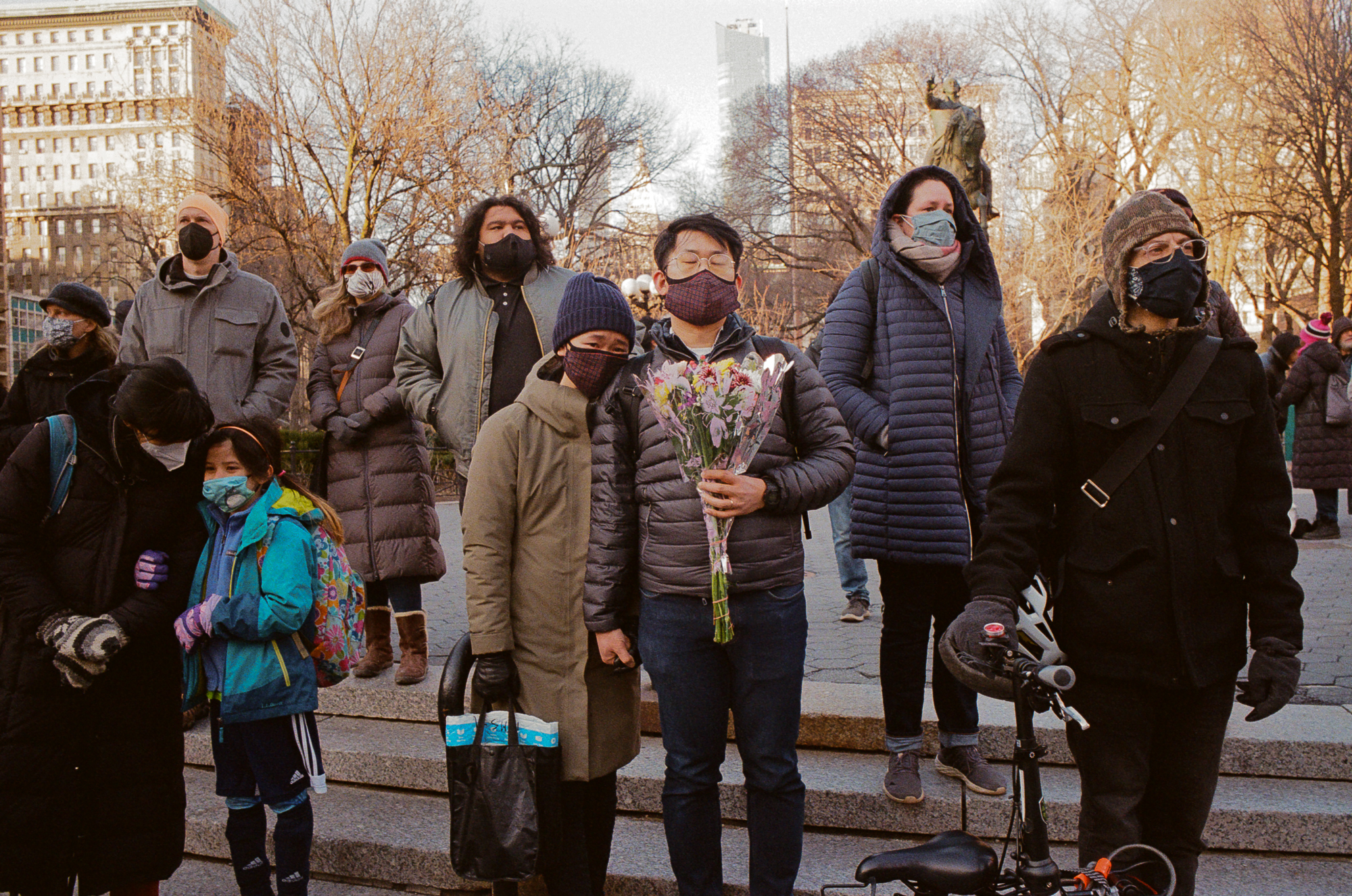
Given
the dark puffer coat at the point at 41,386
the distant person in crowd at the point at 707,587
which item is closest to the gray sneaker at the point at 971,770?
the distant person in crowd at the point at 707,587

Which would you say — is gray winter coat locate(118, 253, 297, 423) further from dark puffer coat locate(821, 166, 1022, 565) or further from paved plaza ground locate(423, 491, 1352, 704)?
dark puffer coat locate(821, 166, 1022, 565)

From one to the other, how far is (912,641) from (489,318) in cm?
225

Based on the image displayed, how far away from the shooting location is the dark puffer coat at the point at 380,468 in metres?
4.93

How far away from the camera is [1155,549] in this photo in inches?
→ 96.1

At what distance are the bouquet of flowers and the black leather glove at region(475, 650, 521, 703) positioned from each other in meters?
0.67

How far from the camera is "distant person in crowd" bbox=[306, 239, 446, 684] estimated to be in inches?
194

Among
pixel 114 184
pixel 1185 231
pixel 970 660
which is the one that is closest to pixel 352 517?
pixel 970 660

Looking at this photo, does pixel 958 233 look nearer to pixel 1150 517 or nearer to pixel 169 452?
pixel 1150 517

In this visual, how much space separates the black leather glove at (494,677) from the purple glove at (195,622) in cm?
89

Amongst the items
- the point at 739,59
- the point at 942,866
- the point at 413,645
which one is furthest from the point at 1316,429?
the point at 739,59

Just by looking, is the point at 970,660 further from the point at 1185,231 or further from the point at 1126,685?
the point at 1185,231

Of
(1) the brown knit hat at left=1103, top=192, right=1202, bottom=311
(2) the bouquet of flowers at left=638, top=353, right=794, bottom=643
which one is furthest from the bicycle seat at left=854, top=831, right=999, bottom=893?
(1) the brown knit hat at left=1103, top=192, right=1202, bottom=311

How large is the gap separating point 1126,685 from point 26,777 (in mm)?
3223

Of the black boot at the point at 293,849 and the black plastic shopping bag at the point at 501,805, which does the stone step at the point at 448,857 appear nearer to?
the black boot at the point at 293,849
